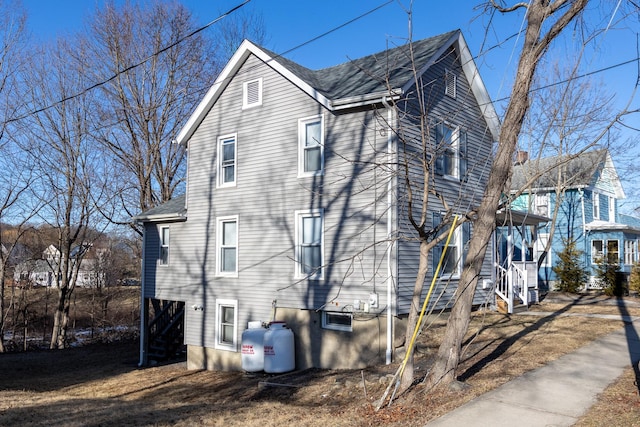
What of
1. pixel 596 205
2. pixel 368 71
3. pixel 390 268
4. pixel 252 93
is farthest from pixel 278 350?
pixel 596 205

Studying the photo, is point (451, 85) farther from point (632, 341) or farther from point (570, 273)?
point (570, 273)

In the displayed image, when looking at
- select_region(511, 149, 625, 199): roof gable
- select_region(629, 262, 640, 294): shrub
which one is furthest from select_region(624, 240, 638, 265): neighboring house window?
select_region(629, 262, 640, 294): shrub

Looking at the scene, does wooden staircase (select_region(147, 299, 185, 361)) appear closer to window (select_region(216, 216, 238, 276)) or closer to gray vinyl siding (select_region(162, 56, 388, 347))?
gray vinyl siding (select_region(162, 56, 388, 347))

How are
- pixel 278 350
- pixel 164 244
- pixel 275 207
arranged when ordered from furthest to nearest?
1. pixel 164 244
2. pixel 275 207
3. pixel 278 350

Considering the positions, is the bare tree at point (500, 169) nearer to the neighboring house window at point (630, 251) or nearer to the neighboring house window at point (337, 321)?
the neighboring house window at point (337, 321)

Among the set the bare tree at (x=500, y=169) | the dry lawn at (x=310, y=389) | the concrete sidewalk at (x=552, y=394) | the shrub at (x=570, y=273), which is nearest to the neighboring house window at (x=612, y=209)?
the shrub at (x=570, y=273)

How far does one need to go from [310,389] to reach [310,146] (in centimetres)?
630

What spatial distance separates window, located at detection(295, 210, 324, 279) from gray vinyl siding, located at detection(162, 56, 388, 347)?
0.20 meters

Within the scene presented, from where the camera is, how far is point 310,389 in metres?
10.8

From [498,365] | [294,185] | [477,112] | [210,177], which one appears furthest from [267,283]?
[477,112]

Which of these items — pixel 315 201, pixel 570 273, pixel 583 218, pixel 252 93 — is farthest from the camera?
pixel 583 218

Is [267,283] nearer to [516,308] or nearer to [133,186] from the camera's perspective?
[516,308]

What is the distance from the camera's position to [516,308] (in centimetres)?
1639

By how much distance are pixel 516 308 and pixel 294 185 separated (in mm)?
7845
